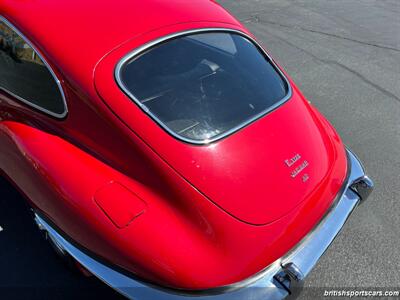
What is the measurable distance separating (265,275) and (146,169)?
816 millimetres

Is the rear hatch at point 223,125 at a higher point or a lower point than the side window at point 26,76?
lower

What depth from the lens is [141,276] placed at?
5.80 ft

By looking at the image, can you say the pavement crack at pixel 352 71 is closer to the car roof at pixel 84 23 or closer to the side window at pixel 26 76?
the car roof at pixel 84 23

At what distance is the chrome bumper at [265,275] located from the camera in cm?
174

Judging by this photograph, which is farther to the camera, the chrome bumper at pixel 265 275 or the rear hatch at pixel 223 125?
the rear hatch at pixel 223 125

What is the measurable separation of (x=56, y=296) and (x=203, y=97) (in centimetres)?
164

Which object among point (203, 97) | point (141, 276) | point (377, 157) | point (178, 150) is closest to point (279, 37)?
point (377, 157)

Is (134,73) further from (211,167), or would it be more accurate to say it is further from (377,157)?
(377,157)

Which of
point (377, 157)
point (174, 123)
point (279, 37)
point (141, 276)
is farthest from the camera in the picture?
point (279, 37)

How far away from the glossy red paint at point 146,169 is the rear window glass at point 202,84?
3.3 inches

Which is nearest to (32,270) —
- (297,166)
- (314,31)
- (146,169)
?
(146,169)

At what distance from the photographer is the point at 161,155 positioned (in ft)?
6.40

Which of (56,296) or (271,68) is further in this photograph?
(271,68)

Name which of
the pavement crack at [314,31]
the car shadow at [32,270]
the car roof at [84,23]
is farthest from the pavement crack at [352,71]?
the car shadow at [32,270]
